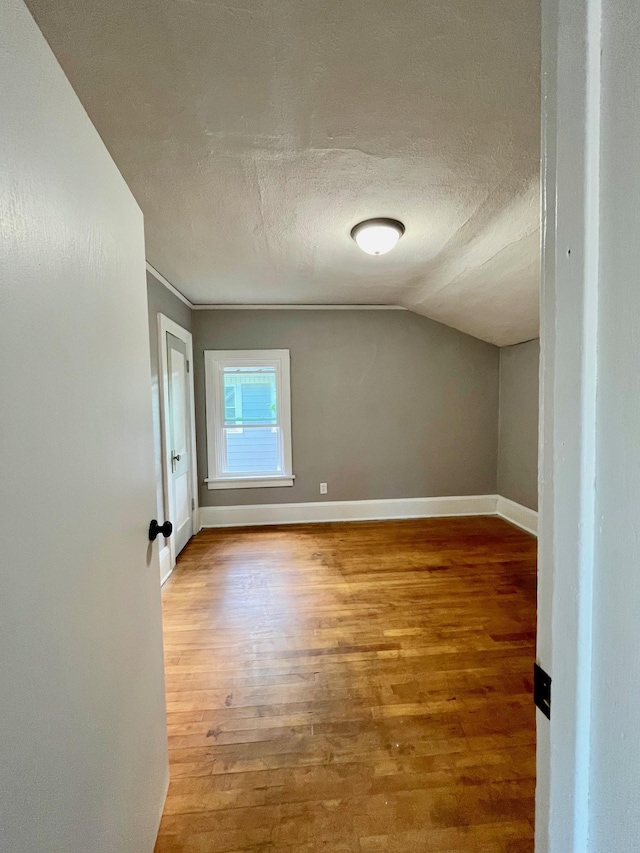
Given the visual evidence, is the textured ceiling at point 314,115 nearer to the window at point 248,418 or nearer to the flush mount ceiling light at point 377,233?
the flush mount ceiling light at point 377,233

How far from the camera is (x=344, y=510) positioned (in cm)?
420

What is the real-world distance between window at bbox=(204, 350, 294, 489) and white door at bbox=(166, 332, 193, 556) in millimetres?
341

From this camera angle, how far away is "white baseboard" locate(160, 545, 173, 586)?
2.86 metres

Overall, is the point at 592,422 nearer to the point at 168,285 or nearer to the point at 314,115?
the point at 314,115

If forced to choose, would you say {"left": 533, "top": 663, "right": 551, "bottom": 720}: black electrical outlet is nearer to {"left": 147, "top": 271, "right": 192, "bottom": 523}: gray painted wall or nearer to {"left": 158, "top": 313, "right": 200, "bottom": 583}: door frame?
{"left": 147, "top": 271, "right": 192, "bottom": 523}: gray painted wall

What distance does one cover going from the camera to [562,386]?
476 mm

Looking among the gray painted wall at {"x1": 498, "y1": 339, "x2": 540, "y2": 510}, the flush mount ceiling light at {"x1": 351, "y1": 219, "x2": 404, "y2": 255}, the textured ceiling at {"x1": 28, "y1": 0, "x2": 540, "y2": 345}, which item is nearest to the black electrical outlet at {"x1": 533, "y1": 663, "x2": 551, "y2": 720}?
the textured ceiling at {"x1": 28, "y1": 0, "x2": 540, "y2": 345}

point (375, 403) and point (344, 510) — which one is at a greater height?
point (375, 403)

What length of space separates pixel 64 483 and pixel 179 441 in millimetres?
2832

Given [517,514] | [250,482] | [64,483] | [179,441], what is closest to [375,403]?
[250,482]

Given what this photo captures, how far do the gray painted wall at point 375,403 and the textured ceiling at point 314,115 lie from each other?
1549 mm

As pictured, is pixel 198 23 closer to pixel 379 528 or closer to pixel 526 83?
pixel 526 83

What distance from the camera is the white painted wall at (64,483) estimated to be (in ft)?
1.83

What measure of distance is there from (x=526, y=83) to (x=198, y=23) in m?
1.03
